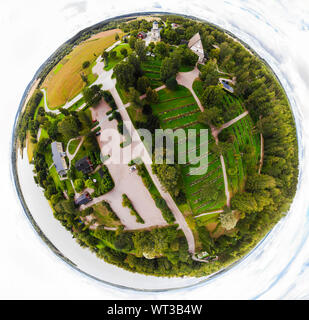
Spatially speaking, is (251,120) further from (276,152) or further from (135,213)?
(135,213)

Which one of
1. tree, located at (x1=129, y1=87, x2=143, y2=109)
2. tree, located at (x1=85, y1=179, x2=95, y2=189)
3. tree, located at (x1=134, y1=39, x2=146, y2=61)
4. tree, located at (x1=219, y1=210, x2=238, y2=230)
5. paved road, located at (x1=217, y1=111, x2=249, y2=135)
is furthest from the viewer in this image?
paved road, located at (x1=217, y1=111, x2=249, y2=135)

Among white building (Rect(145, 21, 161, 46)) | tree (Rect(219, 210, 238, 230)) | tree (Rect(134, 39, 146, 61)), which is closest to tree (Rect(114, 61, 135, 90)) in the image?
tree (Rect(134, 39, 146, 61))

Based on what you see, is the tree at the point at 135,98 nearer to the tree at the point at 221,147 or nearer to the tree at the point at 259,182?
the tree at the point at 221,147

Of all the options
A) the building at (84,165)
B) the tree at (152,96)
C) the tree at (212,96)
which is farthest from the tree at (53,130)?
the tree at (212,96)

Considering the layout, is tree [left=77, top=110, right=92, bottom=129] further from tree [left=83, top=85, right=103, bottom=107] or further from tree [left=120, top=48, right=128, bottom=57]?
tree [left=120, top=48, right=128, bottom=57]

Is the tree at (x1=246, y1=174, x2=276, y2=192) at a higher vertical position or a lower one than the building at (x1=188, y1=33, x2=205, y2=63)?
lower
